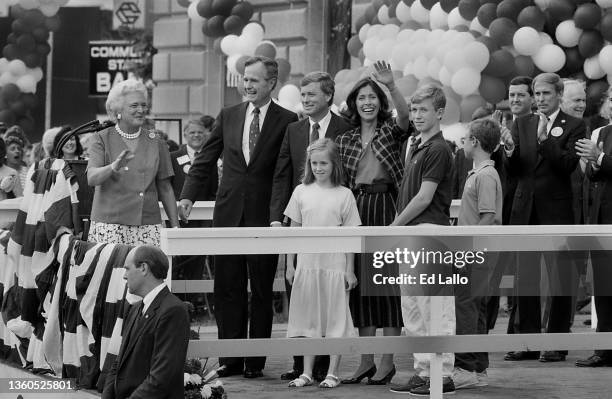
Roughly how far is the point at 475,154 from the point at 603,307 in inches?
62.0

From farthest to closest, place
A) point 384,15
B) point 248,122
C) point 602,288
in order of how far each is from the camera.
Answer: point 384,15, point 248,122, point 602,288

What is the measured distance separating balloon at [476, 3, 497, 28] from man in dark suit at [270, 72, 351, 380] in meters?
4.76

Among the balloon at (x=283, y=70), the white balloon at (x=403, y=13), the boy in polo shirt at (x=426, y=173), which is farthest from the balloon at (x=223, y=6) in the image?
the boy in polo shirt at (x=426, y=173)

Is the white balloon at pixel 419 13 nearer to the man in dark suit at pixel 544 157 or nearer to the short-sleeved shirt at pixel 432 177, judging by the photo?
the man in dark suit at pixel 544 157

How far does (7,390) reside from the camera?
7.64 meters

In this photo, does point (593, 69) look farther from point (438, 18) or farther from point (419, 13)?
point (419, 13)

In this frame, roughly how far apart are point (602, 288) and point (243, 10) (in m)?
10.8

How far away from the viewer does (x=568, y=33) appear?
1241 centimetres

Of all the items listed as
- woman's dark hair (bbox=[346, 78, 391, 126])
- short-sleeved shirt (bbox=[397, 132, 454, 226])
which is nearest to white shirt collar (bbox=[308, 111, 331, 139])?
woman's dark hair (bbox=[346, 78, 391, 126])

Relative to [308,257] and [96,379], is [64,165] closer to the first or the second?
[96,379]

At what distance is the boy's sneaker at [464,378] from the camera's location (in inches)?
283

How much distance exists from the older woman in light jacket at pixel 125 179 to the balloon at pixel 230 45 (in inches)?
349

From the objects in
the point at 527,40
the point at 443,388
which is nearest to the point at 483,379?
the point at 443,388

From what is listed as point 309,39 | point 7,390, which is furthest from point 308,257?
point 309,39
